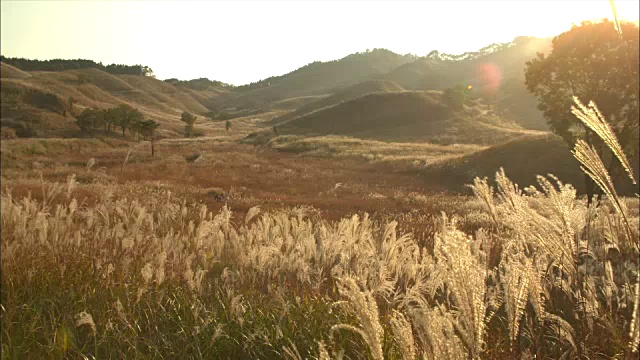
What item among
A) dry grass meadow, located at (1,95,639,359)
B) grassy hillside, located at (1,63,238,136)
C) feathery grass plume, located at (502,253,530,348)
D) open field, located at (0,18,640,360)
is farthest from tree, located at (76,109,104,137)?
feathery grass plume, located at (502,253,530,348)

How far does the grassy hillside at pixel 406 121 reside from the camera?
7506 cm

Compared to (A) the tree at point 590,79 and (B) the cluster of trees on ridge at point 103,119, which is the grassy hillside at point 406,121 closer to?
(B) the cluster of trees on ridge at point 103,119

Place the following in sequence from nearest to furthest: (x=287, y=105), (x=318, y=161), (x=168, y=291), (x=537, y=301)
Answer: (x=537, y=301) < (x=168, y=291) < (x=318, y=161) < (x=287, y=105)

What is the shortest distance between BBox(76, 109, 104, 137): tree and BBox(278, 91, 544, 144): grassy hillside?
34719mm

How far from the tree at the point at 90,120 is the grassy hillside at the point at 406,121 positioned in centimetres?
3472

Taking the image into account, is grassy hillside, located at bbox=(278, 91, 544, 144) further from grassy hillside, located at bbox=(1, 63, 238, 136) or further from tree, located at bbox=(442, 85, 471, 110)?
grassy hillside, located at bbox=(1, 63, 238, 136)

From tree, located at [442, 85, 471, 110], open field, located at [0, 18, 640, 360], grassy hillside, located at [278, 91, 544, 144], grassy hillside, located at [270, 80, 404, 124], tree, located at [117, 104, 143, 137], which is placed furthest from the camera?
grassy hillside, located at [270, 80, 404, 124]

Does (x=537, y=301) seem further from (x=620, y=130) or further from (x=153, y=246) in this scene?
(x=620, y=130)

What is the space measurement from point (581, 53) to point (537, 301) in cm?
2238

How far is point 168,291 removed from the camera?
443 cm

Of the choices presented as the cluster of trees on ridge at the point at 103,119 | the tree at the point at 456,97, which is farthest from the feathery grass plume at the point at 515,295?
the tree at the point at 456,97

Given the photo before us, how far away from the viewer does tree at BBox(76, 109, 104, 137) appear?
78.3m

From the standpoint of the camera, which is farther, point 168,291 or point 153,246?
point 153,246

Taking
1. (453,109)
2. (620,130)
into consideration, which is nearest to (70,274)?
(620,130)
